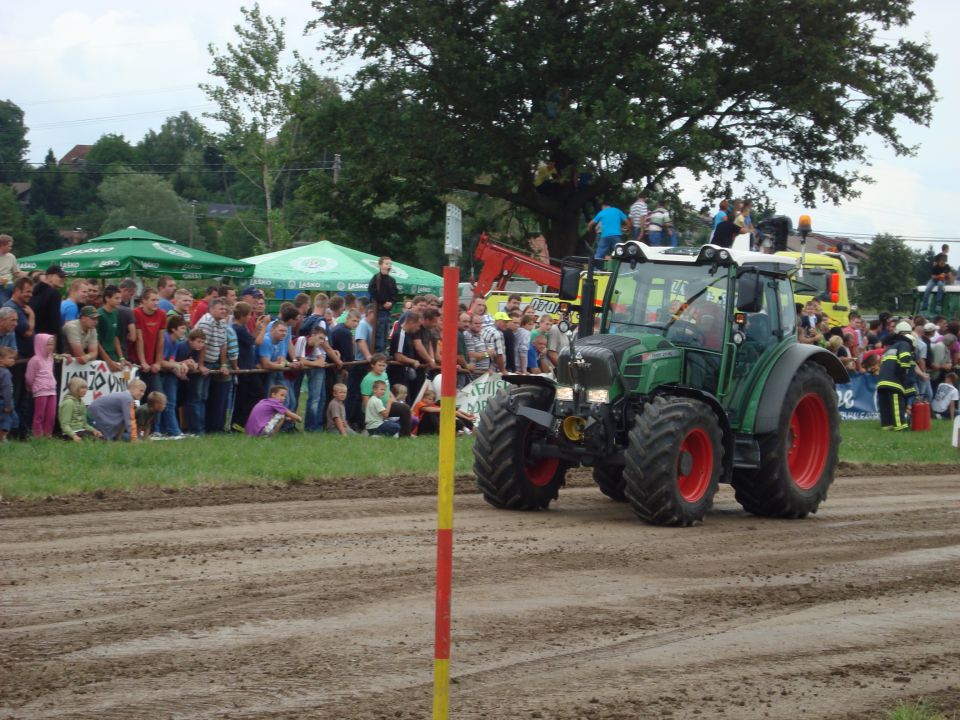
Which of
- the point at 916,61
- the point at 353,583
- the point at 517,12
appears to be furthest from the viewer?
the point at 916,61

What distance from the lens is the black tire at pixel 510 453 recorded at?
10781 millimetres

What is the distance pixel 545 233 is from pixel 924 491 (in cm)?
1908

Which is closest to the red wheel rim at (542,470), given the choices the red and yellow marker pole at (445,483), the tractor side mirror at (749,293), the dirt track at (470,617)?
the dirt track at (470,617)

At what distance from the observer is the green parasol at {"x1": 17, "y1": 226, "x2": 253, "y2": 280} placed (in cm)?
1961

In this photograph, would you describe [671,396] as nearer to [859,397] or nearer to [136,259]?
[136,259]

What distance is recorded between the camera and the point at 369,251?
3422cm

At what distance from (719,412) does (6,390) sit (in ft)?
22.9

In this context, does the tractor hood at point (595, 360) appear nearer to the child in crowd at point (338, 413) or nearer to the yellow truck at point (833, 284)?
the child in crowd at point (338, 413)

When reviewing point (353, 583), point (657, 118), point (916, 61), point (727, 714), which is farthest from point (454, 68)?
point (727, 714)

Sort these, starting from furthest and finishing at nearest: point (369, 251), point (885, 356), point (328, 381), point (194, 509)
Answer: point (369, 251)
point (885, 356)
point (328, 381)
point (194, 509)

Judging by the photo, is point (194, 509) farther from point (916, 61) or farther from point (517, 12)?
point (916, 61)

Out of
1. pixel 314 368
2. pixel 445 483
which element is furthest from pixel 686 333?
pixel 445 483

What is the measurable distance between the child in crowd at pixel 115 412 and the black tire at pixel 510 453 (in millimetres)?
4674

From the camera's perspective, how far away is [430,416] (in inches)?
658
